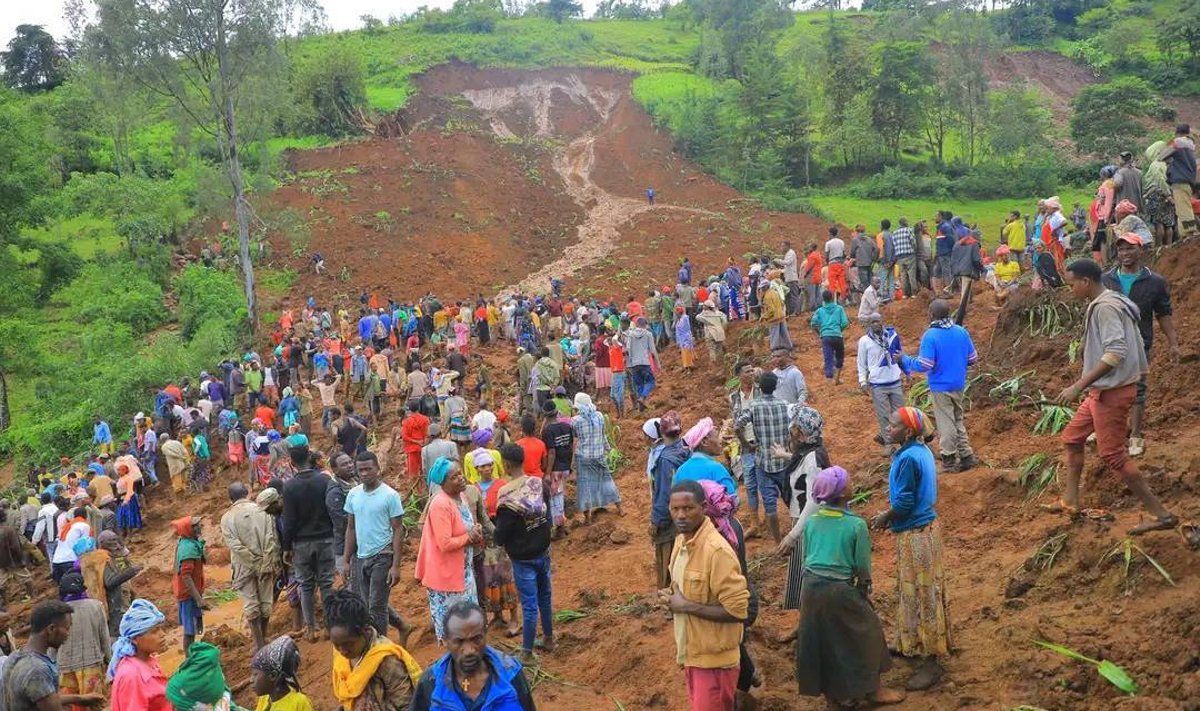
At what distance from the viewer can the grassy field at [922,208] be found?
35.6 metres

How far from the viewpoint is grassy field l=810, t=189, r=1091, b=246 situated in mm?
35562

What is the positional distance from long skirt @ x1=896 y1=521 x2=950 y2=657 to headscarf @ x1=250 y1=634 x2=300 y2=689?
11.0 feet

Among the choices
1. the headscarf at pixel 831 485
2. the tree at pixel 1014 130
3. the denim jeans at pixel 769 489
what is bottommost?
the denim jeans at pixel 769 489

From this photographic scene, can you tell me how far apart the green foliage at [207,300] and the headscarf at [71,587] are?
20114 millimetres

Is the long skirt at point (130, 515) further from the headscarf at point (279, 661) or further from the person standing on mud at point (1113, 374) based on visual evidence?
the person standing on mud at point (1113, 374)

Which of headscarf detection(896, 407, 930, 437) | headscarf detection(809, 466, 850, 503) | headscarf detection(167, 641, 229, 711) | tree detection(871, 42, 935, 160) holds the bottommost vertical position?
headscarf detection(167, 641, 229, 711)

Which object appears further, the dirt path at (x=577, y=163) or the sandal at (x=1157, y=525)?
the dirt path at (x=577, y=163)

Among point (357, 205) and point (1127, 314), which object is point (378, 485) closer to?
point (1127, 314)

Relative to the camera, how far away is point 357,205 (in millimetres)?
35188

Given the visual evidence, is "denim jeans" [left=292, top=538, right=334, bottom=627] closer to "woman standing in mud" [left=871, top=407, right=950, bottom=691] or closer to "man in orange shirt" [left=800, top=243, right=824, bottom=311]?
"woman standing in mud" [left=871, top=407, right=950, bottom=691]

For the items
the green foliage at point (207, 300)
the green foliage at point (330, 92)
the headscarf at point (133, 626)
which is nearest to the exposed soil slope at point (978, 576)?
the headscarf at point (133, 626)

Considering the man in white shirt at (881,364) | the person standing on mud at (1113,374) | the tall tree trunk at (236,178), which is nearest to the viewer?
the person standing on mud at (1113,374)

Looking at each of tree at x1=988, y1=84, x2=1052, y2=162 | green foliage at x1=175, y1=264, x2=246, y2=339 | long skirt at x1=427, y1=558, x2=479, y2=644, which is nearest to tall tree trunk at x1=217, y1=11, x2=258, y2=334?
green foliage at x1=175, y1=264, x2=246, y2=339

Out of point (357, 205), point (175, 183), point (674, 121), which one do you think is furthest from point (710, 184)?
point (175, 183)
